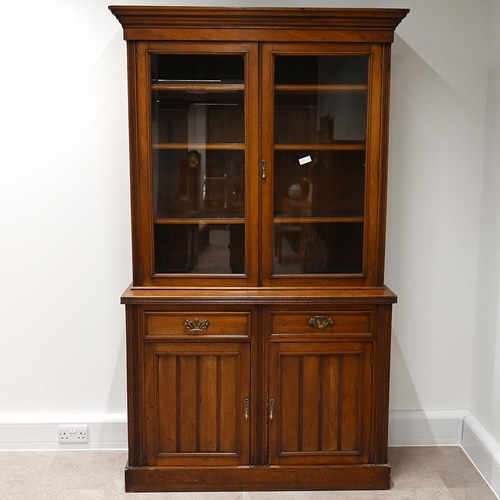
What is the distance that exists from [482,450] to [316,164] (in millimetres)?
1478

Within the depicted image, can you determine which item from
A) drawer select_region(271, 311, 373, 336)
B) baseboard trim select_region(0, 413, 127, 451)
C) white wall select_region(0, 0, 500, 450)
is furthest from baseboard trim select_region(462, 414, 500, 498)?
baseboard trim select_region(0, 413, 127, 451)

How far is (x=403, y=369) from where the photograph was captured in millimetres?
3002

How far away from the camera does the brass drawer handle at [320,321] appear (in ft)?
8.25

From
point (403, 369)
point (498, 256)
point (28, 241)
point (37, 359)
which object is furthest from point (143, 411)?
point (498, 256)

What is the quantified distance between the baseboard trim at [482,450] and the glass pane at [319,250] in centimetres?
97

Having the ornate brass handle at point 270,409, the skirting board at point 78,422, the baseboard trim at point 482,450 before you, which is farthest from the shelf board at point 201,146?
the baseboard trim at point 482,450

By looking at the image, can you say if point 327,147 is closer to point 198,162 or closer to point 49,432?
point 198,162

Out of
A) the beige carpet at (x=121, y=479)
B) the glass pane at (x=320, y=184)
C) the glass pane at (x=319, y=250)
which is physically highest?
the glass pane at (x=320, y=184)

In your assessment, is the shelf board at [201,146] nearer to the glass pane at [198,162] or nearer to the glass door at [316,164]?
the glass pane at [198,162]

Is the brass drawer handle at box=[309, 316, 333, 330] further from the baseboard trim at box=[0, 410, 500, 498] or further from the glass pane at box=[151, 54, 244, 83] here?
the glass pane at box=[151, 54, 244, 83]

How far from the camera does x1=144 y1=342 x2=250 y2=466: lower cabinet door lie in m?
2.53

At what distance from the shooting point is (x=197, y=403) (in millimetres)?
2561

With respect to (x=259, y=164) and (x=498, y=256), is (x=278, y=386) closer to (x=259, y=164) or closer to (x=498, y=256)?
(x=259, y=164)

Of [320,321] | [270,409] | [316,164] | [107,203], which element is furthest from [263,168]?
[270,409]
